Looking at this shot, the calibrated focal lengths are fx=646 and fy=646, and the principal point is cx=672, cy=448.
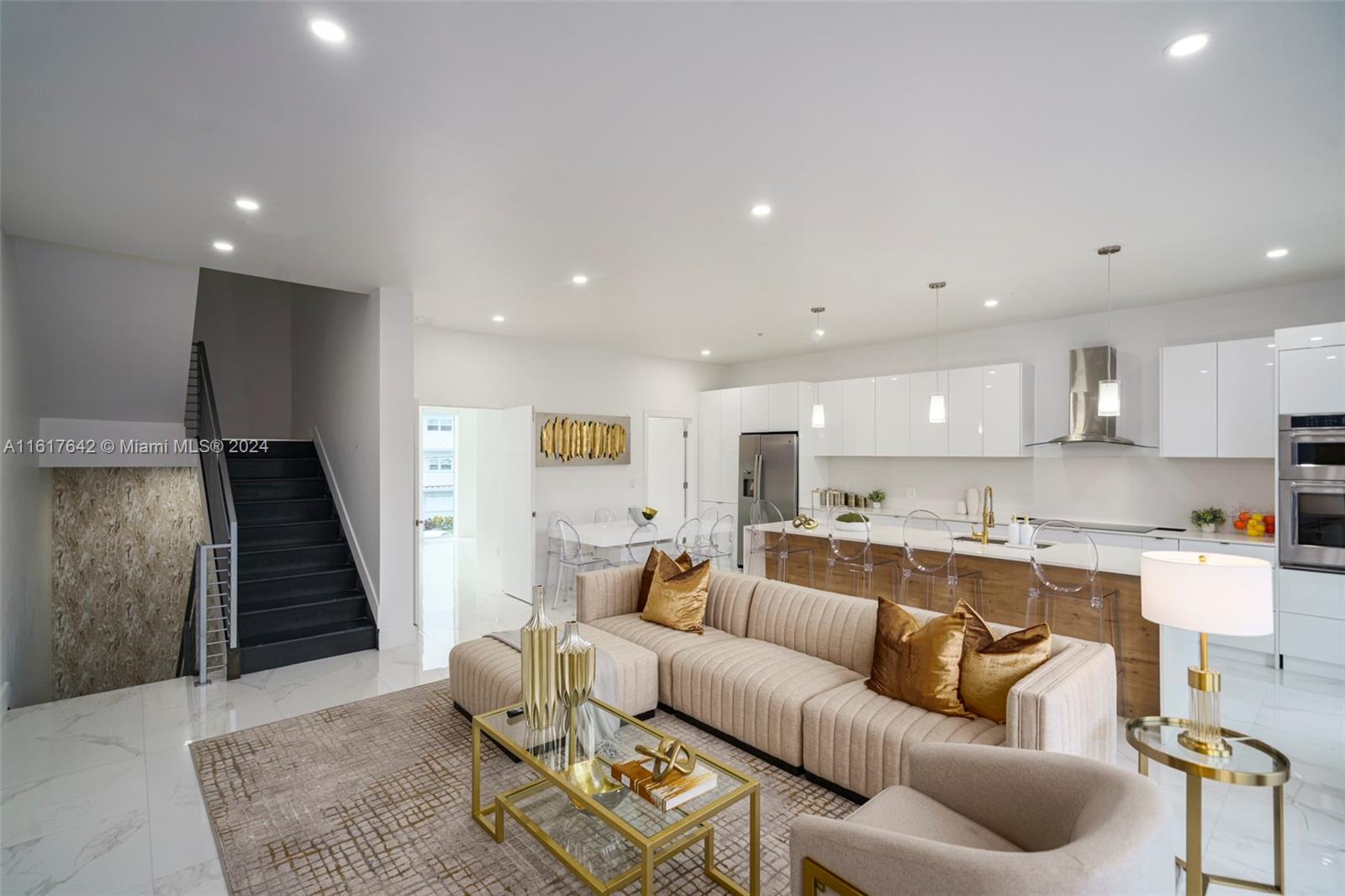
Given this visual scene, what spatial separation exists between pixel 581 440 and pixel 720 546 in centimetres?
204

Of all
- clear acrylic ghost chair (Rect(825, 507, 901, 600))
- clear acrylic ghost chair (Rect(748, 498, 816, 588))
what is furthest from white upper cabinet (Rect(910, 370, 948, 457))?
clear acrylic ghost chair (Rect(748, 498, 816, 588))

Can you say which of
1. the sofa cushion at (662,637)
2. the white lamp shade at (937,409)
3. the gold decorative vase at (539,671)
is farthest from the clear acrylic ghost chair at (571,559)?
the gold decorative vase at (539,671)

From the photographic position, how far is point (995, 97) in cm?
234

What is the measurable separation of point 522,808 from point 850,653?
5.69ft

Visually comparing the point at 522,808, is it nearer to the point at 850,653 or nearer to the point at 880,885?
the point at 880,885

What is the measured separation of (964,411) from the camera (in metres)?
6.46

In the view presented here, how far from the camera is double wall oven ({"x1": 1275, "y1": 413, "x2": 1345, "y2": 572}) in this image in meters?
4.25

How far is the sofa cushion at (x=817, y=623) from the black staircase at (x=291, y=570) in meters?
3.15

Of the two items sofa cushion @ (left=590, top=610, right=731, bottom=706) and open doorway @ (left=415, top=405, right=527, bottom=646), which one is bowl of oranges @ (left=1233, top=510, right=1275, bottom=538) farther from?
open doorway @ (left=415, top=405, right=527, bottom=646)

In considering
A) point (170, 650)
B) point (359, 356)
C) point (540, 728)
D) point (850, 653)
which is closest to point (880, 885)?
point (540, 728)

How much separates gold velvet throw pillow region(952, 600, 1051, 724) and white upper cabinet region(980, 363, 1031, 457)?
3.98 m

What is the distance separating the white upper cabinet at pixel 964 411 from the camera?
6371mm

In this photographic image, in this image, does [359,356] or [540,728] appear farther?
[359,356]

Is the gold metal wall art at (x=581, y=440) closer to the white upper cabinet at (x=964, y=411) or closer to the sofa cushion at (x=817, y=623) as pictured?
the white upper cabinet at (x=964, y=411)
